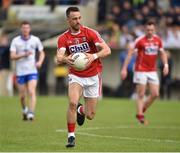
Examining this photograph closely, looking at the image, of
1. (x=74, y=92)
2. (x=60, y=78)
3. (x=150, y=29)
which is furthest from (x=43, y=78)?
(x=74, y=92)

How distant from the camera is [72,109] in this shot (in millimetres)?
14953

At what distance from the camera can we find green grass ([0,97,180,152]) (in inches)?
584

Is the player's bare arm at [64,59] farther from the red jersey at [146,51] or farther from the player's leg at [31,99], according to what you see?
the player's leg at [31,99]

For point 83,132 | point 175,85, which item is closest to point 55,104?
point 175,85

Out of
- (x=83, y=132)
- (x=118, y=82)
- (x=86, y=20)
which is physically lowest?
(x=118, y=82)

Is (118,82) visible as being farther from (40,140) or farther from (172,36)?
(40,140)

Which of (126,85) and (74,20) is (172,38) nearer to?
(126,85)

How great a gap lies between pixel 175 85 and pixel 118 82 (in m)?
3.32

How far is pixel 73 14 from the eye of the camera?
49.2 ft

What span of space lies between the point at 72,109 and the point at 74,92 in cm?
46

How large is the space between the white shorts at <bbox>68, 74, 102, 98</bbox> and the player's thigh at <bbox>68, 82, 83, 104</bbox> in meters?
0.08

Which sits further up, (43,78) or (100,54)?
(100,54)

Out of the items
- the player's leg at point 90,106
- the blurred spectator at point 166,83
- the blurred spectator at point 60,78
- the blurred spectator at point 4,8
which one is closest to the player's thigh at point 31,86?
the player's leg at point 90,106

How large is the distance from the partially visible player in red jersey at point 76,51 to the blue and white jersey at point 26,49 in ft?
23.1
